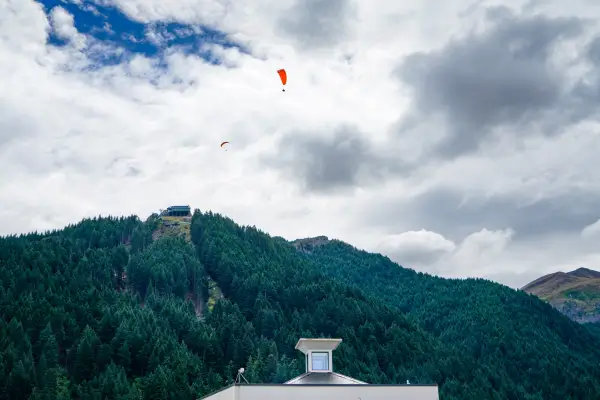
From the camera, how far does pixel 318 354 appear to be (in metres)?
46.2

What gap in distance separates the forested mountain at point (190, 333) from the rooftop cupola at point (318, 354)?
64364mm

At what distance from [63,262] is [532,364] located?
11774cm

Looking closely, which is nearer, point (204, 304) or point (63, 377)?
point (63, 377)

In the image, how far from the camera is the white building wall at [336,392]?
3884cm

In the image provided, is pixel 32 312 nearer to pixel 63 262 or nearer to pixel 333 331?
Result: pixel 63 262

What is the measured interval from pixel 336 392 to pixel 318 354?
6291mm

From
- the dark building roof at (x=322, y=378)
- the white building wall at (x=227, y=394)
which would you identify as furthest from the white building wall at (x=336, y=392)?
the dark building roof at (x=322, y=378)

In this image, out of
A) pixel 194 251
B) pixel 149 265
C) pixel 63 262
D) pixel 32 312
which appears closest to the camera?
pixel 32 312

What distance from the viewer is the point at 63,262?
166500 millimetres

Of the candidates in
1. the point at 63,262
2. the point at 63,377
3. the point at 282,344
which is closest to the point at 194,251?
the point at 63,262

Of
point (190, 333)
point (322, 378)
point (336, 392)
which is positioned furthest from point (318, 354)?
point (190, 333)

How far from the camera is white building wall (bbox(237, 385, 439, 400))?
3884 centimetres

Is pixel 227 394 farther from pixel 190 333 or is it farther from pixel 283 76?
pixel 190 333

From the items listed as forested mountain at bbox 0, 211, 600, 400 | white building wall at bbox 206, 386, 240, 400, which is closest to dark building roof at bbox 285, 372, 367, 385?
white building wall at bbox 206, 386, 240, 400
